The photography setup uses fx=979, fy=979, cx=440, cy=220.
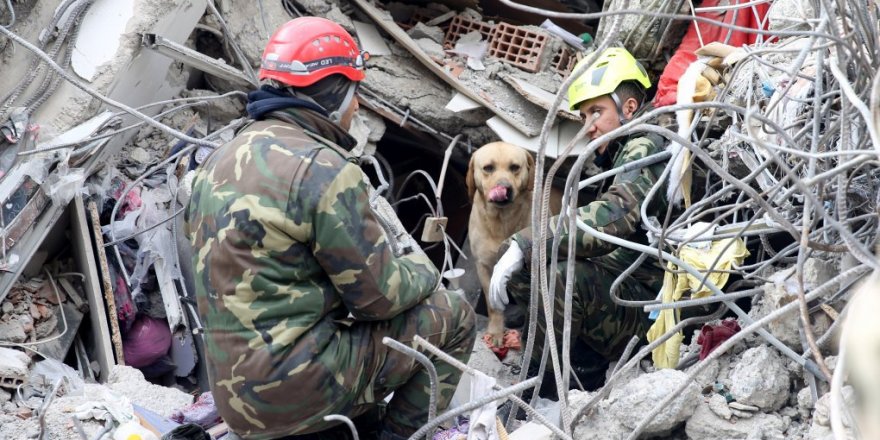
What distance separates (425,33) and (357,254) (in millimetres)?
3409

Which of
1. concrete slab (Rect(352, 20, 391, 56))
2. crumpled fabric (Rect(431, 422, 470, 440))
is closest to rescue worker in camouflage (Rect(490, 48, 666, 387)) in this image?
crumpled fabric (Rect(431, 422, 470, 440))

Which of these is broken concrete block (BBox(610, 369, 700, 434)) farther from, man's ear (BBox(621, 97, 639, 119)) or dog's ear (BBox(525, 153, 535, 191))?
dog's ear (BBox(525, 153, 535, 191))

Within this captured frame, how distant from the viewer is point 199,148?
554 cm

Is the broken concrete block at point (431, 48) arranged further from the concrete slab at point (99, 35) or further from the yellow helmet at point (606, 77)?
the concrete slab at point (99, 35)

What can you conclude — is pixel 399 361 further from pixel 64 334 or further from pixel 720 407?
pixel 64 334

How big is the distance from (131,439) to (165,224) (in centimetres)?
192

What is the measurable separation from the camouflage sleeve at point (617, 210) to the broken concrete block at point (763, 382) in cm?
134

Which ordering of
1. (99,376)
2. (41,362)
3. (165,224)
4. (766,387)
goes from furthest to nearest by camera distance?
(165,224) < (99,376) < (41,362) < (766,387)

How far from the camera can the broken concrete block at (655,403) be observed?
116 inches

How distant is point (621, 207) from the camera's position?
4.46m

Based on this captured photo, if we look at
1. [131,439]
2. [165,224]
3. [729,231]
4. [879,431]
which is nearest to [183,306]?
[165,224]

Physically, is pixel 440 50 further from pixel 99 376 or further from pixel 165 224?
pixel 99 376

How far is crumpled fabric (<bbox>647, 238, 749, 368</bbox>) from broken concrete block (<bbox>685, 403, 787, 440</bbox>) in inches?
24.4

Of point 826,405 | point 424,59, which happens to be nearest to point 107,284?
point 424,59
